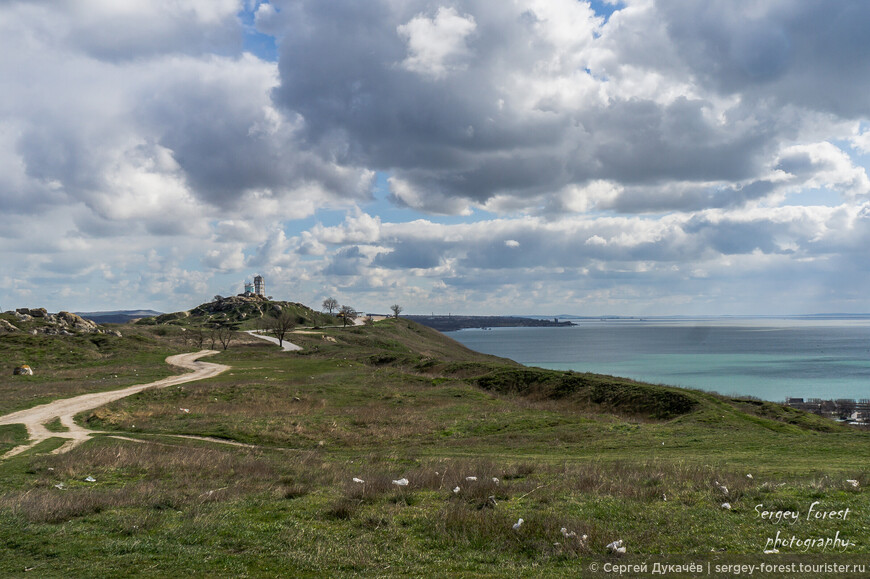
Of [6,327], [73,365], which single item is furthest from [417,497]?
[6,327]

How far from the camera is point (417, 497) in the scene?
14617 mm

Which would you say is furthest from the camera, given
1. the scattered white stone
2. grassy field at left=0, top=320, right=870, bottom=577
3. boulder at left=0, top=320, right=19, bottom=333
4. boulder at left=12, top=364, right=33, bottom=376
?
boulder at left=0, top=320, right=19, bottom=333

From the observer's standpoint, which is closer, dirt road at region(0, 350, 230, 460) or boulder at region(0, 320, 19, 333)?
dirt road at region(0, 350, 230, 460)

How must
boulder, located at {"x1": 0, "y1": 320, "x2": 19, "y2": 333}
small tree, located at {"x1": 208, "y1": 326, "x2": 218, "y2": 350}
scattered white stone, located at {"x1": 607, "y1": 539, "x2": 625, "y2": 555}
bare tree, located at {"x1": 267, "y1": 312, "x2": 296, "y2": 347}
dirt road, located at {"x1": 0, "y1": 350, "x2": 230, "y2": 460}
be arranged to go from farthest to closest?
bare tree, located at {"x1": 267, "y1": 312, "x2": 296, "y2": 347}, small tree, located at {"x1": 208, "y1": 326, "x2": 218, "y2": 350}, boulder, located at {"x1": 0, "y1": 320, "x2": 19, "y2": 333}, dirt road, located at {"x1": 0, "y1": 350, "x2": 230, "y2": 460}, scattered white stone, located at {"x1": 607, "y1": 539, "x2": 625, "y2": 555}

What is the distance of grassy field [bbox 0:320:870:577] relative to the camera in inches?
397

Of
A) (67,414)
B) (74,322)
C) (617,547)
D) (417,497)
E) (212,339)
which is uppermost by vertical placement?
(617,547)

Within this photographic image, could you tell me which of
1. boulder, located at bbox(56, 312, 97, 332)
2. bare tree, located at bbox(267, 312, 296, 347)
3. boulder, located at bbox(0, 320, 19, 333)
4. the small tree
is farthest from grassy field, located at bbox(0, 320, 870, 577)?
boulder, located at bbox(56, 312, 97, 332)

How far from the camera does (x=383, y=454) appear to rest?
25.0 m

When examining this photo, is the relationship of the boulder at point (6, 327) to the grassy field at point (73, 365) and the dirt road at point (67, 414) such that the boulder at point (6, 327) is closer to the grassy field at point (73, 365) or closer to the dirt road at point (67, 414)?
the grassy field at point (73, 365)

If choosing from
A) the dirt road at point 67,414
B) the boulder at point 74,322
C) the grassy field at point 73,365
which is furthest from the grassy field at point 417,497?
the boulder at point 74,322

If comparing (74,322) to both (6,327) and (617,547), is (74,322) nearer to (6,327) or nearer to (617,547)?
(6,327)

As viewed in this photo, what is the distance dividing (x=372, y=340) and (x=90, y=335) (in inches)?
2529

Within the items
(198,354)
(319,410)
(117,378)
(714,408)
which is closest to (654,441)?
(714,408)

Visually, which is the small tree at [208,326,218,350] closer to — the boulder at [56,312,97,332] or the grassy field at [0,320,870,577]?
the boulder at [56,312,97,332]
